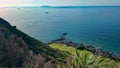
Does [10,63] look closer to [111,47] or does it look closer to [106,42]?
[111,47]

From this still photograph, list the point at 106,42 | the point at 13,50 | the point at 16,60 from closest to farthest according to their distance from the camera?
the point at 16,60 < the point at 13,50 < the point at 106,42

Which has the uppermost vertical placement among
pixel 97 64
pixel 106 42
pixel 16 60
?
pixel 97 64

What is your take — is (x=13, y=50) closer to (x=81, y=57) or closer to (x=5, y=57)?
(x=5, y=57)

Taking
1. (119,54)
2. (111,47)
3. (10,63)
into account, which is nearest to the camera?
(10,63)

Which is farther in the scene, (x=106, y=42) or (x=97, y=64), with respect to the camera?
(x=106, y=42)

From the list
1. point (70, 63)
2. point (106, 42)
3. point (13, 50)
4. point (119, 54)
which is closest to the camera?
point (70, 63)

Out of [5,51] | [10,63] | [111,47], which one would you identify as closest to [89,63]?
[10,63]

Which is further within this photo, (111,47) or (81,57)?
(111,47)

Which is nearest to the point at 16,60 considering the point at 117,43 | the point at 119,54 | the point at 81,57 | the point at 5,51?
the point at 5,51

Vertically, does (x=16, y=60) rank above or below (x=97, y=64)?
below
